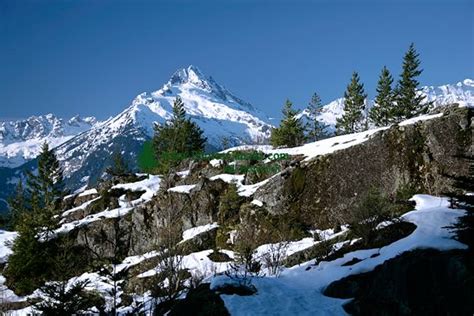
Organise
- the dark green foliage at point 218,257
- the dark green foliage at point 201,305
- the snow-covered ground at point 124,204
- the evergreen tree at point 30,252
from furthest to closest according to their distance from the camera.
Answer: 1. the snow-covered ground at point 124,204
2. the evergreen tree at point 30,252
3. the dark green foliage at point 218,257
4. the dark green foliage at point 201,305

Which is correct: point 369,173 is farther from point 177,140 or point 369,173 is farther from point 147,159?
point 147,159

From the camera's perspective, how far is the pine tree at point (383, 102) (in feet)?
191

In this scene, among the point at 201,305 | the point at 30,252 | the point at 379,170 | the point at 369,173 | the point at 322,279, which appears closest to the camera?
the point at 201,305

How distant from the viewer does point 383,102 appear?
5869 cm

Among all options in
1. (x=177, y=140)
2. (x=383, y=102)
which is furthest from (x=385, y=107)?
(x=177, y=140)

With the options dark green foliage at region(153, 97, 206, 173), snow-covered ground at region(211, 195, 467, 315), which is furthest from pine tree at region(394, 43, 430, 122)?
snow-covered ground at region(211, 195, 467, 315)

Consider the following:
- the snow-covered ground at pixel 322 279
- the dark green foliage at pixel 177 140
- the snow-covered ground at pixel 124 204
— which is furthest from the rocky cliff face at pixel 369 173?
the dark green foliage at pixel 177 140

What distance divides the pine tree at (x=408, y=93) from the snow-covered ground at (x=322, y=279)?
1789 inches

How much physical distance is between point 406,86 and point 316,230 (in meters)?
38.6

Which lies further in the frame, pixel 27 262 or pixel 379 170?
pixel 27 262

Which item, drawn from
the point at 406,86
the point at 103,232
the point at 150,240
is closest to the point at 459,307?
the point at 150,240

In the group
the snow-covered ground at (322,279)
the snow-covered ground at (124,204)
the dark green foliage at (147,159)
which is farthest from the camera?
the dark green foliage at (147,159)

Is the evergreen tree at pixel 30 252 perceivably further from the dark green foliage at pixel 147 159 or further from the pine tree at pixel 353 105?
the pine tree at pixel 353 105

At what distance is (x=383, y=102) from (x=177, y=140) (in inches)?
1214
